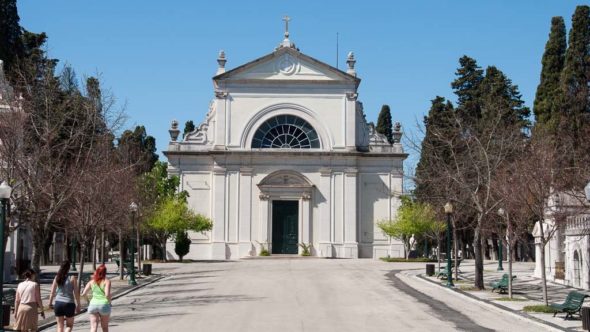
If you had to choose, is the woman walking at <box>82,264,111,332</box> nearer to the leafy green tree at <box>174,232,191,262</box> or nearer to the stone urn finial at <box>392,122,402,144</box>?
the leafy green tree at <box>174,232,191,262</box>

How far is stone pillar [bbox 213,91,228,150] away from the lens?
200ft

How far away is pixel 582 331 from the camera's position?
62.8 feet

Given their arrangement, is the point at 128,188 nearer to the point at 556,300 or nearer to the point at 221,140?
the point at 221,140

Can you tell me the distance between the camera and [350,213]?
198 ft

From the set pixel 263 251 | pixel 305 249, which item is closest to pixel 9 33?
pixel 263 251

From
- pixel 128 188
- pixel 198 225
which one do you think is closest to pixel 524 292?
pixel 128 188

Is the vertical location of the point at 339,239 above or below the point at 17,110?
below

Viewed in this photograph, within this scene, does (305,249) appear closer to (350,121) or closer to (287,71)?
(350,121)

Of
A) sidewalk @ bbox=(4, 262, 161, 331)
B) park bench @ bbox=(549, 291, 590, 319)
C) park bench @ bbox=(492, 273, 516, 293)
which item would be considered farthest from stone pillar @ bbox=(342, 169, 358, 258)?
park bench @ bbox=(549, 291, 590, 319)

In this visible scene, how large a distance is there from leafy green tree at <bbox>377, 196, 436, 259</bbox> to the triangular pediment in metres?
11.0

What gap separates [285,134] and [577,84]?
2873 cm

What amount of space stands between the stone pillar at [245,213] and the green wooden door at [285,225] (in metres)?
1.83

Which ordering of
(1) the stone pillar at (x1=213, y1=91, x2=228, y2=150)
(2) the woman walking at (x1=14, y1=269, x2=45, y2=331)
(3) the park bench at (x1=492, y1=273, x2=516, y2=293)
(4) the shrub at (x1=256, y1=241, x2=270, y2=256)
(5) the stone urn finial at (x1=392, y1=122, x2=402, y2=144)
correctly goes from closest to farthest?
(2) the woman walking at (x1=14, y1=269, x2=45, y2=331)
(3) the park bench at (x1=492, y1=273, x2=516, y2=293)
(4) the shrub at (x1=256, y1=241, x2=270, y2=256)
(1) the stone pillar at (x1=213, y1=91, x2=228, y2=150)
(5) the stone urn finial at (x1=392, y1=122, x2=402, y2=144)

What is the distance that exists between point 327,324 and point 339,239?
40.1 meters
